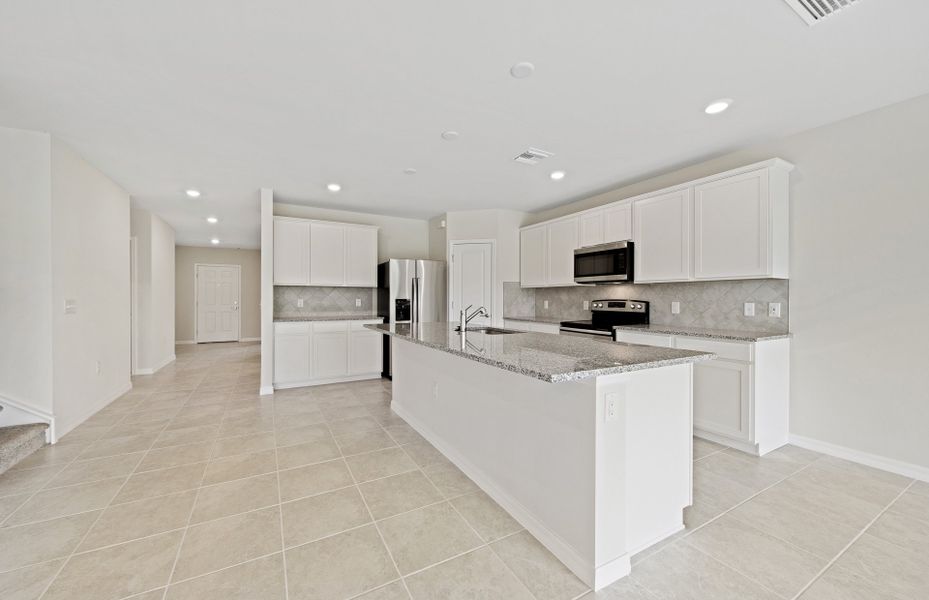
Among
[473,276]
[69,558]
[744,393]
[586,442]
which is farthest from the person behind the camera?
[473,276]

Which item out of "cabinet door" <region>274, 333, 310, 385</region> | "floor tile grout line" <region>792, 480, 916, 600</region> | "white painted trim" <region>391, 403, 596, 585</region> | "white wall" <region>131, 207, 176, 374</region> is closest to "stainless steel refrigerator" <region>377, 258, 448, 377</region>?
"cabinet door" <region>274, 333, 310, 385</region>

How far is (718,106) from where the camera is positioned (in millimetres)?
2512

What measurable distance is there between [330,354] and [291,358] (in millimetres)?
476

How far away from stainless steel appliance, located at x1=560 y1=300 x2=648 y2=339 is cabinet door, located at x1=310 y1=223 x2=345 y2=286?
3145 mm

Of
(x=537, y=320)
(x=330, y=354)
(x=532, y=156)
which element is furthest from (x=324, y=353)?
(x=532, y=156)

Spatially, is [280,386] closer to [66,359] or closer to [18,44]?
[66,359]

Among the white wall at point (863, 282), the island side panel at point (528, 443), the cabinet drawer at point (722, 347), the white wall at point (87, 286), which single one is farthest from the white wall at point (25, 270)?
the white wall at point (863, 282)

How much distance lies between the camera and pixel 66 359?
3.20m

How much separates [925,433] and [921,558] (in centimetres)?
119

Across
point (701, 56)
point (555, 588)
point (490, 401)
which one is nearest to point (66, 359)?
point (490, 401)

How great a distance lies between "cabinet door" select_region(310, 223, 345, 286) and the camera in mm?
5059

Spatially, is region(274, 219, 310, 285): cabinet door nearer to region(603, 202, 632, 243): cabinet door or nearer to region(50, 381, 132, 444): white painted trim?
region(50, 381, 132, 444): white painted trim

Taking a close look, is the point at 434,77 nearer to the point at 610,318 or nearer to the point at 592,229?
the point at 592,229

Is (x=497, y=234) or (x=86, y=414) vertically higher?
(x=497, y=234)
